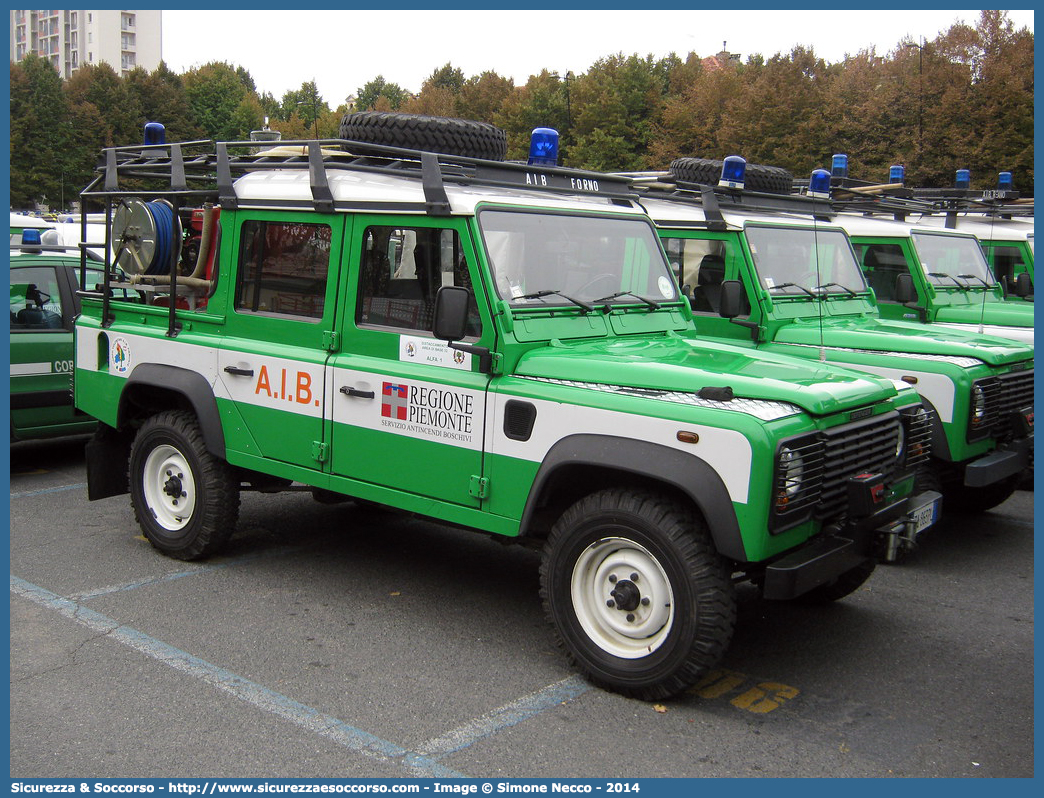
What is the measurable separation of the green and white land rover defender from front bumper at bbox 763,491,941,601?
1cm

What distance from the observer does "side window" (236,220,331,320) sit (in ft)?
18.2

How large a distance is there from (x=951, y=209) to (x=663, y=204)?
463cm

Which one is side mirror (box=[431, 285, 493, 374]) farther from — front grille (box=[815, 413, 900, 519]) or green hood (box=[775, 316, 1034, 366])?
green hood (box=[775, 316, 1034, 366])

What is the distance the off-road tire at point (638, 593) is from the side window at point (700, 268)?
355 cm

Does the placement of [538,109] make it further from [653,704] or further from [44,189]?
[44,189]

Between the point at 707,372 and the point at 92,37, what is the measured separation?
426 ft

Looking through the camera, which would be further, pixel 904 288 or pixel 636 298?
pixel 904 288

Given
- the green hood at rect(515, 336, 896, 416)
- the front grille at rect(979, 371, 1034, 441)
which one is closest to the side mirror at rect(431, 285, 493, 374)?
the green hood at rect(515, 336, 896, 416)

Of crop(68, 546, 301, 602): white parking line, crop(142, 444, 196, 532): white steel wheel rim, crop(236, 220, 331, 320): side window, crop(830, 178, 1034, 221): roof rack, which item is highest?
crop(830, 178, 1034, 221): roof rack

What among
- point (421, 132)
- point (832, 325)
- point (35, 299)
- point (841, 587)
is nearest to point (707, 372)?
point (841, 587)

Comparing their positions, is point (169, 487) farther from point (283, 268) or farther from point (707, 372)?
point (707, 372)

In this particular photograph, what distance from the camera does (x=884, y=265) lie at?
9133 millimetres
